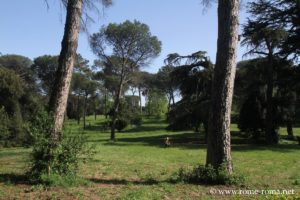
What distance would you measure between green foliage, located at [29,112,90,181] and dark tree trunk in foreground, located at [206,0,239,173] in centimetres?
319

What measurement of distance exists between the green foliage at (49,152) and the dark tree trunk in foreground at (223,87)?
3190 millimetres

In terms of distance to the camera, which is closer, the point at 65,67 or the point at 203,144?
the point at 65,67

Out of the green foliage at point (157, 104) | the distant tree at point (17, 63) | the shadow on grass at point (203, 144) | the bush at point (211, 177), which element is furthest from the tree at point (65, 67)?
the green foliage at point (157, 104)

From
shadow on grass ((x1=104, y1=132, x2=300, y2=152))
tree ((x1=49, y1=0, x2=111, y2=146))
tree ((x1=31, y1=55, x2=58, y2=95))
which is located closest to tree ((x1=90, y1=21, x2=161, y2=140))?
shadow on grass ((x1=104, y1=132, x2=300, y2=152))

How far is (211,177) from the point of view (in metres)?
9.63

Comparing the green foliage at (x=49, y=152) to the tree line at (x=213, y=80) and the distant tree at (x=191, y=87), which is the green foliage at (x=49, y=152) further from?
the distant tree at (x=191, y=87)

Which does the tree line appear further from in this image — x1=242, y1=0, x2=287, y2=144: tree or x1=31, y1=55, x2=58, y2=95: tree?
x1=31, y1=55, x2=58, y2=95: tree

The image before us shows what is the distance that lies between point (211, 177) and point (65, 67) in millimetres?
4341

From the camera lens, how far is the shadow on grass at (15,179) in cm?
894

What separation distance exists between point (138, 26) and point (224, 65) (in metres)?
33.3

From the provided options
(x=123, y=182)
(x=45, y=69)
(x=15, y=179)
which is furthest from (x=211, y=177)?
(x=45, y=69)

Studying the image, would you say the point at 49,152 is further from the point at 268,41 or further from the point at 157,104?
the point at 157,104

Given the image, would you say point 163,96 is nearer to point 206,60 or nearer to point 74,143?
point 206,60

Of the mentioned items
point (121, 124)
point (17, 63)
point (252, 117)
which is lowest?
point (121, 124)
